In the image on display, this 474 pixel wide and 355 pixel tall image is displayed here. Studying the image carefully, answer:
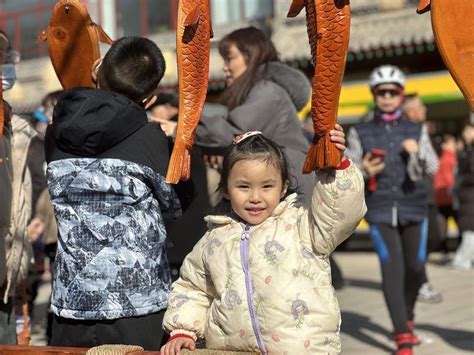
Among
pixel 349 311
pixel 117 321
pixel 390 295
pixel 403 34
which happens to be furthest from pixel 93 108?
pixel 403 34

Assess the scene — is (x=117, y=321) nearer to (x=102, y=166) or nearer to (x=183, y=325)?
(x=183, y=325)

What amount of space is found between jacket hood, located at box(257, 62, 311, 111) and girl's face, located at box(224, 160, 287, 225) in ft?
4.12

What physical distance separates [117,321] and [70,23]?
1.39 metres

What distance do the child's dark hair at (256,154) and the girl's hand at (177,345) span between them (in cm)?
56

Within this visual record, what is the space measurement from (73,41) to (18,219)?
890mm

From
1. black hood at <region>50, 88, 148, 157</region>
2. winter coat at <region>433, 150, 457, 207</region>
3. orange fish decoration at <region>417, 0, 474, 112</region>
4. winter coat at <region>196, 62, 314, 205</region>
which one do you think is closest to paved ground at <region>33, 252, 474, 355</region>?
winter coat at <region>433, 150, 457, 207</region>

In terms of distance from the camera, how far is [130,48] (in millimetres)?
3455

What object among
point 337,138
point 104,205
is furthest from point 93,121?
point 337,138

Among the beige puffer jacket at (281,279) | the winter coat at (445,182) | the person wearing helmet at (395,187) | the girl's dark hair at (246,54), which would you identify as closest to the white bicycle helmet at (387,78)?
the person wearing helmet at (395,187)

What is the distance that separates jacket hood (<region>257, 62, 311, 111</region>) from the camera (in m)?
4.29

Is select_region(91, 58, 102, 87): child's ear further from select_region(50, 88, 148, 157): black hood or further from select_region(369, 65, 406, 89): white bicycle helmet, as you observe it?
select_region(369, 65, 406, 89): white bicycle helmet

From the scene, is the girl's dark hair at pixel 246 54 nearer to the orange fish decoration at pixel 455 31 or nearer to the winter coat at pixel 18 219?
the winter coat at pixel 18 219

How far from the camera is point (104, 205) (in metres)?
3.31

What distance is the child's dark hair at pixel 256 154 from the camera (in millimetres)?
3088
